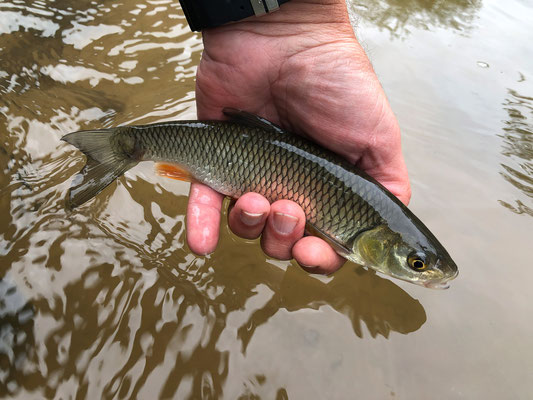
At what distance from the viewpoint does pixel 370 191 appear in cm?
275

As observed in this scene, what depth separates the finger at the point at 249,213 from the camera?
102 inches

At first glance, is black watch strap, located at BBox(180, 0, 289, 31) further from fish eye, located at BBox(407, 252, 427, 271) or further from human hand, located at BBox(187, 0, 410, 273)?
fish eye, located at BBox(407, 252, 427, 271)

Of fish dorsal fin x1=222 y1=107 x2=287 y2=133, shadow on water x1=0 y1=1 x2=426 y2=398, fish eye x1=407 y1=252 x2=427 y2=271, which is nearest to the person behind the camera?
fish eye x1=407 y1=252 x2=427 y2=271

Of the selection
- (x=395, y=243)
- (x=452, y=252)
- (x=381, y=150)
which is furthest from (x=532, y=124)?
(x=395, y=243)

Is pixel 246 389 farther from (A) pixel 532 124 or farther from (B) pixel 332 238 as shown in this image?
(A) pixel 532 124

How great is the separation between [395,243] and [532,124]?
3465 millimetres

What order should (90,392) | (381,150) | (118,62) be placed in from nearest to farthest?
(90,392) < (381,150) < (118,62)

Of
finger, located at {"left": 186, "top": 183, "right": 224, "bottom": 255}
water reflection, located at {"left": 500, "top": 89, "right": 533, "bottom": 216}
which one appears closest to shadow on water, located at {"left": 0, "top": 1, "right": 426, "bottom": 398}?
finger, located at {"left": 186, "top": 183, "right": 224, "bottom": 255}

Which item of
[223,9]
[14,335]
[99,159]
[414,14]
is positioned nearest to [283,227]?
[99,159]

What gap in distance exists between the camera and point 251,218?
2617mm

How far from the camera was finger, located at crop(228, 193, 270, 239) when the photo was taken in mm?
2588

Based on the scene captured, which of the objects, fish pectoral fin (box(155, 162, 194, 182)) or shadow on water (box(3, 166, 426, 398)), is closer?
shadow on water (box(3, 166, 426, 398))

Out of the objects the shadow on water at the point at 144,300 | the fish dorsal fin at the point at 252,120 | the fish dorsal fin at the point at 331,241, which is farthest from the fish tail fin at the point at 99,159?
the fish dorsal fin at the point at 331,241

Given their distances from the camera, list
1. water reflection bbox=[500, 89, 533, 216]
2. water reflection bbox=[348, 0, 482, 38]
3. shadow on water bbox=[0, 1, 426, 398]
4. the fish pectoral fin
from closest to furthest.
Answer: shadow on water bbox=[0, 1, 426, 398] → the fish pectoral fin → water reflection bbox=[500, 89, 533, 216] → water reflection bbox=[348, 0, 482, 38]
